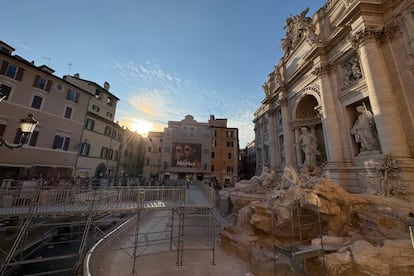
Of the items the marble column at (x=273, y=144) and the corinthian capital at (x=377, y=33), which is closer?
the corinthian capital at (x=377, y=33)

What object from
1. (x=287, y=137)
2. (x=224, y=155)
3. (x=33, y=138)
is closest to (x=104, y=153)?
(x=33, y=138)

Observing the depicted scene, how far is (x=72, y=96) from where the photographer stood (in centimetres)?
2069

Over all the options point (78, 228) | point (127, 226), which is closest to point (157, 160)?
point (78, 228)

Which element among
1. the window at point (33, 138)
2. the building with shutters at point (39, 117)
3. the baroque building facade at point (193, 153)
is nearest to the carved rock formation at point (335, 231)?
the building with shutters at point (39, 117)

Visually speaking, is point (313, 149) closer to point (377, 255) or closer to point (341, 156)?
point (341, 156)

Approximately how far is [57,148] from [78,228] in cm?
921

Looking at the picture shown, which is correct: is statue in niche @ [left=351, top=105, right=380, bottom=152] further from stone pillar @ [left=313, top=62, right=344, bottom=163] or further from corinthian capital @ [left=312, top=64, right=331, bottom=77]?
corinthian capital @ [left=312, top=64, right=331, bottom=77]

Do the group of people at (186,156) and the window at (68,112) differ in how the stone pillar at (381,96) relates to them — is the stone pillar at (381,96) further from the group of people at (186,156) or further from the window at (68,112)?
the group of people at (186,156)

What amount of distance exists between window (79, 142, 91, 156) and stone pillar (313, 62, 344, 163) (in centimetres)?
2540

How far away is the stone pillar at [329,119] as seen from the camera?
11.5 metres

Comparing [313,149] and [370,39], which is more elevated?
[370,39]

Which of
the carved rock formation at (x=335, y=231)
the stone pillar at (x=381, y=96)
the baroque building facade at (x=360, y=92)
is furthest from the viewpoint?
the baroque building facade at (x=360, y=92)

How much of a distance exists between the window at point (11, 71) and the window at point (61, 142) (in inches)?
246

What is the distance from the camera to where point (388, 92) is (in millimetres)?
8977
